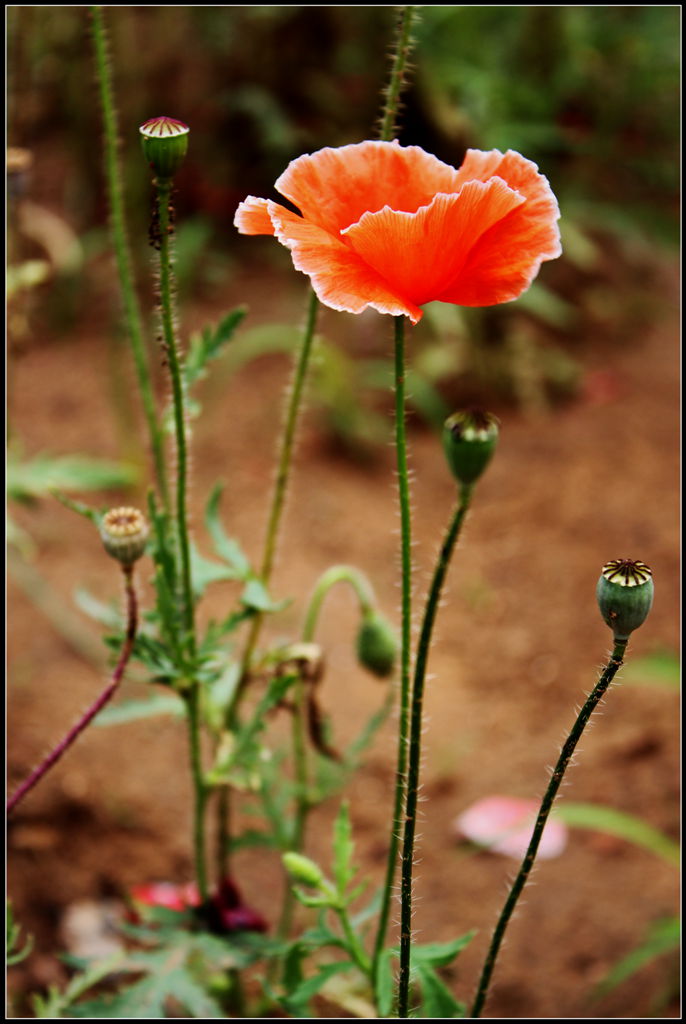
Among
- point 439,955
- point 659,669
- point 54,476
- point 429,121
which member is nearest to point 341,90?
point 429,121

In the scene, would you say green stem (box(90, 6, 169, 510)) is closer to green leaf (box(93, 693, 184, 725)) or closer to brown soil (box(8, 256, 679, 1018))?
green leaf (box(93, 693, 184, 725))

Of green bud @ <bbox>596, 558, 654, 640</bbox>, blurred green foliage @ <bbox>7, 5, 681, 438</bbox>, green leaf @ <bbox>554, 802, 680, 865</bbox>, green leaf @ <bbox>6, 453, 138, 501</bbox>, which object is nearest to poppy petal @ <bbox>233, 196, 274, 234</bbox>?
green bud @ <bbox>596, 558, 654, 640</bbox>

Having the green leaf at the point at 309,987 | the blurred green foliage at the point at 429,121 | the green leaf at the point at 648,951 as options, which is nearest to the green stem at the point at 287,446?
the green leaf at the point at 309,987

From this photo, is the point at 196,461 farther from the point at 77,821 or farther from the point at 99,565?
the point at 77,821

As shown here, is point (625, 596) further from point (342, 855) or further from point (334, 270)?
point (342, 855)

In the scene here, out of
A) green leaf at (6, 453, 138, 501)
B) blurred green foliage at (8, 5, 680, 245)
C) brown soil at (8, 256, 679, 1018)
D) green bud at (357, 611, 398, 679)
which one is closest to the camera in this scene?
green bud at (357, 611, 398, 679)

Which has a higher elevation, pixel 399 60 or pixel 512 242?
pixel 399 60

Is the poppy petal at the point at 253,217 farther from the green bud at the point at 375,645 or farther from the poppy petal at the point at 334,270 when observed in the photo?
the green bud at the point at 375,645
